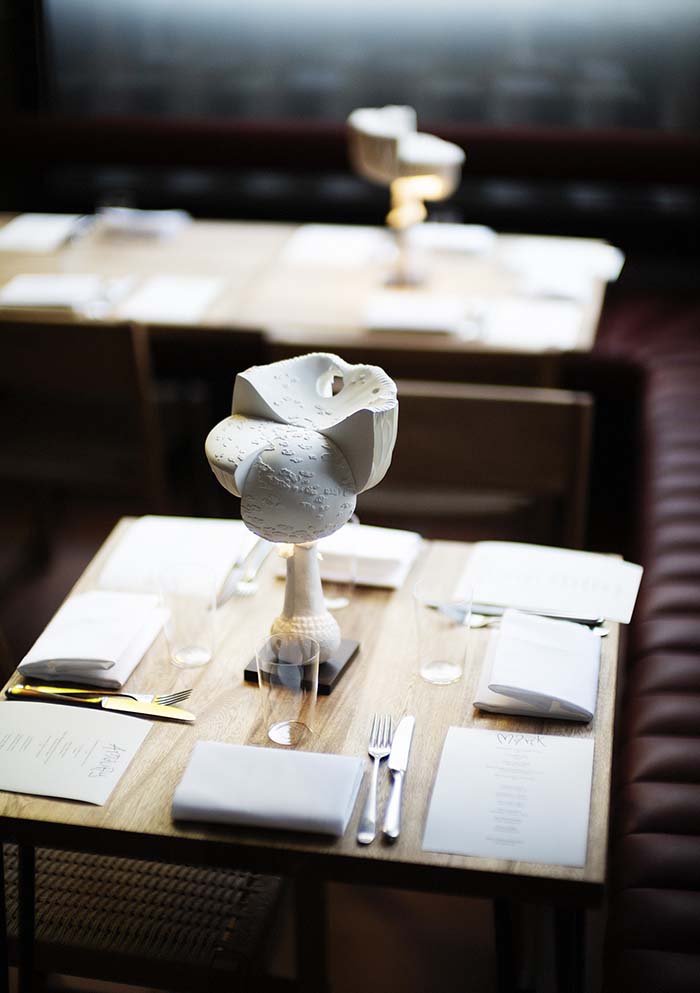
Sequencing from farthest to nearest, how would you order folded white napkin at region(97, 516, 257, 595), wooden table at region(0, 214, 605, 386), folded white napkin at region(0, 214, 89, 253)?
1. folded white napkin at region(0, 214, 89, 253)
2. wooden table at region(0, 214, 605, 386)
3. folded white napkin at region(97, 516, 257, 595)

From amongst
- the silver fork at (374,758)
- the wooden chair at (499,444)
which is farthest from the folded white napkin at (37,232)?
the silver fork at (374,758)

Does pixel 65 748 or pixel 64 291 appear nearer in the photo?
pixel 65 748

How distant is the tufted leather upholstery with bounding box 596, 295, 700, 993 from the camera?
1.63 meters

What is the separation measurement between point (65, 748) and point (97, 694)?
118mm

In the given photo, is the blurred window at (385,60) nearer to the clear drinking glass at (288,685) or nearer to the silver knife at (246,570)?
the silver knife at (246,570)

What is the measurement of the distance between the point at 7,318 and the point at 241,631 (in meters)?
1.44

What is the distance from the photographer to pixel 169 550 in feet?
6.68

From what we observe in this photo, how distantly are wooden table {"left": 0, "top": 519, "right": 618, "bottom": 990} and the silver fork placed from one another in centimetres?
1

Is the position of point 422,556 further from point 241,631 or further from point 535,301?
point 535,301

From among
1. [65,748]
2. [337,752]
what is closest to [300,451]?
[337,752]

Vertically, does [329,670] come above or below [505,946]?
above

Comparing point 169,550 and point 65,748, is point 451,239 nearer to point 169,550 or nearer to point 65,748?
point 169,550

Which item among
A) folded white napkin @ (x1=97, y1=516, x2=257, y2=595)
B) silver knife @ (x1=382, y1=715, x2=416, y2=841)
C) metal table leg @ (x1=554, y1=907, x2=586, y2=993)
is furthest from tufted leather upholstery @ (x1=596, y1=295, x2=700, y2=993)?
folded white napkin @ (x1=97, y1=516, x2=257, y2=595)

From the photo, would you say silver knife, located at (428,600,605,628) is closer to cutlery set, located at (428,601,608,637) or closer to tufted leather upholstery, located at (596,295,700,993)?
cutlery set, located at (428,601,608,637)
